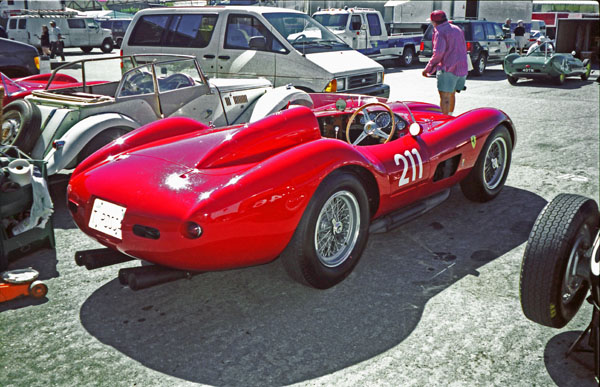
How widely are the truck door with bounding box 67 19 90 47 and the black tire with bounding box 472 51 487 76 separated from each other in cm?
1881

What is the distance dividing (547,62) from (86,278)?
13918 mm

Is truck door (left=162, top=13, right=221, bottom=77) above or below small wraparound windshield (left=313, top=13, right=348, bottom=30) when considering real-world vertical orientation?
below

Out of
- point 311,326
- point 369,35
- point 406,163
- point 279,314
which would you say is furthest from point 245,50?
point 369,35

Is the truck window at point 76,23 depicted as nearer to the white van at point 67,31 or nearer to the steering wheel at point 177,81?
the white van at point 67,31

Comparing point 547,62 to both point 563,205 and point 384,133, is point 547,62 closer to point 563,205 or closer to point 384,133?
point 384,133

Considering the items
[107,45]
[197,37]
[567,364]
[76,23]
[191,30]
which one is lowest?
[567,364]

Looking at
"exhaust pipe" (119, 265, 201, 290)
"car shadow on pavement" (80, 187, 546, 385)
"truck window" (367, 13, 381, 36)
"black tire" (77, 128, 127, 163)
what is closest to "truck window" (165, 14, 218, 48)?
"black tire" (77, 128, 127, 163)

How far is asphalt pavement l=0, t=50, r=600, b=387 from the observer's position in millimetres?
2924

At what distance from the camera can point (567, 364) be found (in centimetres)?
298

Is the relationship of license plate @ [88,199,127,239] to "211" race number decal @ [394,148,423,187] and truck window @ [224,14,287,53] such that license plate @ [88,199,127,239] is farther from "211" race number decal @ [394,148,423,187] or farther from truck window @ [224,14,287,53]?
truck window @ [224,14,287,53]

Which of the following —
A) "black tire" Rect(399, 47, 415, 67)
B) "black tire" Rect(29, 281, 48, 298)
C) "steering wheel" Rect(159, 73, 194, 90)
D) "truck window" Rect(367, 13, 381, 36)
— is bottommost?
"black tire" Rect(29, 281, 48, 298)

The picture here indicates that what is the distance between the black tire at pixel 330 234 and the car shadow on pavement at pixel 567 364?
1.35 metres

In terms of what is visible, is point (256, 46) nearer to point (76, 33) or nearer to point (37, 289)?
point (37, 289)

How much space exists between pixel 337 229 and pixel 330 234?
0.06m
